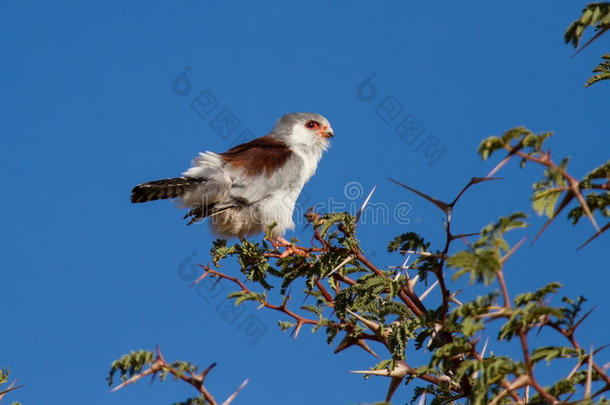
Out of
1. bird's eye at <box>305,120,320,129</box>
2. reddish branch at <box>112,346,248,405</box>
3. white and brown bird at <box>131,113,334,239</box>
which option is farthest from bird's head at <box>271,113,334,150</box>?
reddish branch at <box>112,346,248,405</box>

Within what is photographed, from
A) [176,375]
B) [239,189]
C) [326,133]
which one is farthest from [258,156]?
[176,375]

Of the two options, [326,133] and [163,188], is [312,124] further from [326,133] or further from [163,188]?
[163,188]

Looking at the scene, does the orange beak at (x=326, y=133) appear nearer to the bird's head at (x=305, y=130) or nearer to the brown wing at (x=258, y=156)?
the bird's head at (x=305, y=130)

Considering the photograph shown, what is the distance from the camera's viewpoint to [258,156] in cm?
689

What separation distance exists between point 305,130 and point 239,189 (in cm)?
199

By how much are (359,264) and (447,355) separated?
3.79 ft

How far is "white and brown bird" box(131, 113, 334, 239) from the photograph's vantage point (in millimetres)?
6387

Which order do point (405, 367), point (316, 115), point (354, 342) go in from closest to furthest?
point (405, 367) → point (354, 342) → point (316, 115)

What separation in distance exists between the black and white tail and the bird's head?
1940 mm

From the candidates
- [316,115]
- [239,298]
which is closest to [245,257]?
[239,298]

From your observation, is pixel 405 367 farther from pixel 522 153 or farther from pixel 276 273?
pixel 276 273

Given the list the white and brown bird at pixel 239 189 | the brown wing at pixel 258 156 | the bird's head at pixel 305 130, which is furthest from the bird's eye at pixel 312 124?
the white and brown bird at pixel 239 189

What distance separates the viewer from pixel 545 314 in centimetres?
208

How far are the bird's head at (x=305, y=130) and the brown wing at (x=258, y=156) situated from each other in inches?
20.5
